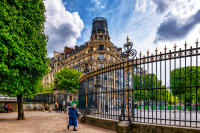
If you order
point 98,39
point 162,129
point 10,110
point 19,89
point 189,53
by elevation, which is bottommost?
point 10,110

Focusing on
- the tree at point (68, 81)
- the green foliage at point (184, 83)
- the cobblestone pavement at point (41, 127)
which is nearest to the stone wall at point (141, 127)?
the cobblestone pavement at point (41, 127)

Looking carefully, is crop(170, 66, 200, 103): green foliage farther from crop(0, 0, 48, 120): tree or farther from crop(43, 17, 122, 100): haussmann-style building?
crop(43, 17, 122, 100): haussmann-style building

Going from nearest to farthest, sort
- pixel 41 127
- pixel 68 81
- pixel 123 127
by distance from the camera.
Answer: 1. pixel 123 127
2. pixel 41 127
3. pixel 68 81

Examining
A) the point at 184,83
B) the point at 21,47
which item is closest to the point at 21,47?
the point at 21,47

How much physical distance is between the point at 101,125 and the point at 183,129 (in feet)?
13.0

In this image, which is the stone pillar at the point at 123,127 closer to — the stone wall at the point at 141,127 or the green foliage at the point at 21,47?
the stone wall at the point at 141,127

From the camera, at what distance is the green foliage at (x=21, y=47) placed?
861cm

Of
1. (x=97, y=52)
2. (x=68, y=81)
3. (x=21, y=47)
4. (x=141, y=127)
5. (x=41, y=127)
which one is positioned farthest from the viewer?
(x=97, y=52)

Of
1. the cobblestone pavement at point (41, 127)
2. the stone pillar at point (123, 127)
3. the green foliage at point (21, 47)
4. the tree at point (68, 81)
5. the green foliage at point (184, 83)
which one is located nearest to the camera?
the green foliage at point (184, 83)

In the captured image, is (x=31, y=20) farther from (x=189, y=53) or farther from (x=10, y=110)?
(x=10, y=110)

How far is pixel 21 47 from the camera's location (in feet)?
31.6

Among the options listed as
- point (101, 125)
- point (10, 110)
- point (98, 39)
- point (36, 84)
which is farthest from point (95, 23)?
point (101, 125)

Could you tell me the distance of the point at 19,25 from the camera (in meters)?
9.77

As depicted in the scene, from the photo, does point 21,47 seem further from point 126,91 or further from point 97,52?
point 97,52
